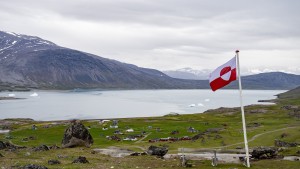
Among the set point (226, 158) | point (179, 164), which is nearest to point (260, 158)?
point (226, 158)

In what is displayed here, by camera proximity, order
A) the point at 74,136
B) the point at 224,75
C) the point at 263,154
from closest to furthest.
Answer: the point at 224,75 → the point at 263,154 → the point at 74,136

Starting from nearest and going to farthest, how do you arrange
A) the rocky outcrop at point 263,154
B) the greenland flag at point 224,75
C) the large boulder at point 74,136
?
the greenland flag at point 224,75
the rocky outcrop at point 263,154
the large boulder at point 74,136

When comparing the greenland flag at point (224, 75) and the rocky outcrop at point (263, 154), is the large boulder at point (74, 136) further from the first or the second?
the greenland flag at point (224, 75)

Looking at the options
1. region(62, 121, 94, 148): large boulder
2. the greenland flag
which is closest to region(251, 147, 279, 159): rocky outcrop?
the greenland flag

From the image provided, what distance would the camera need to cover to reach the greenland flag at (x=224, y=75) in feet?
89.6

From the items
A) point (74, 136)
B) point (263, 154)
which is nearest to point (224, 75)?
point (263, 154)

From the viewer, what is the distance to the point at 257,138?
68.1 meters

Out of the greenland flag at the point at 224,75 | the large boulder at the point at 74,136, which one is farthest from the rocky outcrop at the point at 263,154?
the large boulder at the point at 74,136

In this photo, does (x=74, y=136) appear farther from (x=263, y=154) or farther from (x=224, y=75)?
(x=224, y=75)

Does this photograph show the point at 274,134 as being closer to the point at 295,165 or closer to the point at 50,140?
the point at 295,165

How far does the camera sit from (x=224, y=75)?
27812 millimetres

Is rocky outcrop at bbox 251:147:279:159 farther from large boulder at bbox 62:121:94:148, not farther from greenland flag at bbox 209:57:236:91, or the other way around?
large boulder at bbox 62:121:94:148

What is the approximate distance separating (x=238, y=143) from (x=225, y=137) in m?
8.55

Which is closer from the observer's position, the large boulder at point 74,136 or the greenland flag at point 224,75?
the greenland flag at point 224,75
